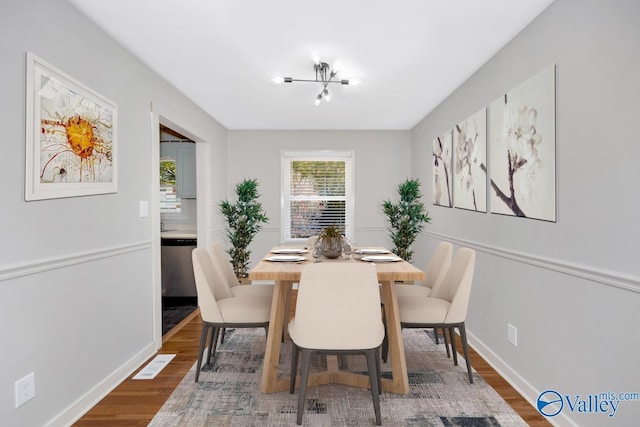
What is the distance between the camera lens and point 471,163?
3.73 meters

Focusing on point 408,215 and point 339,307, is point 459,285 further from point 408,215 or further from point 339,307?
point 408,215

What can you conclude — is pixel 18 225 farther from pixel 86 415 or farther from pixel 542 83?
pixel 542 83

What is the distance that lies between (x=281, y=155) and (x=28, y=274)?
15.0 feet

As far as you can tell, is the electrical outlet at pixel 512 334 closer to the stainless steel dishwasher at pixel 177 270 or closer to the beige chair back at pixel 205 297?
the beige chair back at pixel 205 297

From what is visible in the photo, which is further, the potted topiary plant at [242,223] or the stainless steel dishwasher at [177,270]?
the potted topiary plant at [242,223]

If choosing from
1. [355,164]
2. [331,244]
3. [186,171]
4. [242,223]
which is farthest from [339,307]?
[355,164]

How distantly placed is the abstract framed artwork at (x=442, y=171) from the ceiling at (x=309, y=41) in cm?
54

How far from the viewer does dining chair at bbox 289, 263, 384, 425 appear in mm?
2252

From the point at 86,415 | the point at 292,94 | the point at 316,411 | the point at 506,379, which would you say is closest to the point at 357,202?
the point at 292,94

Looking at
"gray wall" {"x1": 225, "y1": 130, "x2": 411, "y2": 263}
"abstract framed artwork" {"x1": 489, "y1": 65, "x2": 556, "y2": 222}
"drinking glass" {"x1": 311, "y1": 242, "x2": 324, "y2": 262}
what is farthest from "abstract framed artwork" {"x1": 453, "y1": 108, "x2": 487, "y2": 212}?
"gray wall" {"x1": 225, "y1": 130, "x2": 411, "y2": 263}

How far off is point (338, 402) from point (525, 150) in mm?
1997

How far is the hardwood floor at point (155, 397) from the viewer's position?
2.39m

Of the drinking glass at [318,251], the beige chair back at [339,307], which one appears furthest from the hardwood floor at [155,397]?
the drinking glass at [318,251]

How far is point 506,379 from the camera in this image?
2.93 meters
